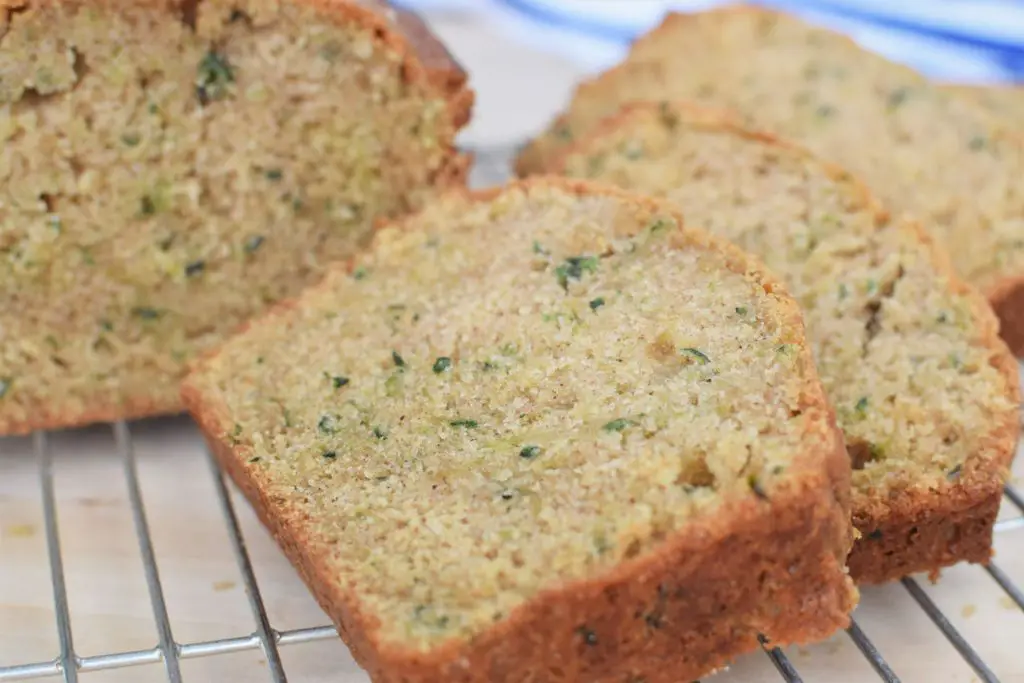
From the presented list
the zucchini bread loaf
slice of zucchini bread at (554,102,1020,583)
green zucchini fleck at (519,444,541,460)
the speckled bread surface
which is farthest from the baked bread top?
green zucchini fleck at (519,444,541,460)

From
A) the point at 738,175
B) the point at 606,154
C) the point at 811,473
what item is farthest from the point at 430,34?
the point at 811,473

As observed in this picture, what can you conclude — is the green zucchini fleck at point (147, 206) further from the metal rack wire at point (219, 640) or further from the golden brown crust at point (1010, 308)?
the golden brown crust at point (1010, 308)

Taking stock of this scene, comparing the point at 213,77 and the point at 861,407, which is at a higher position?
the point at 213,77

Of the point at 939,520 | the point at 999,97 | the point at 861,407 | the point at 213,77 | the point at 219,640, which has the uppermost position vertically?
the point at 213,77

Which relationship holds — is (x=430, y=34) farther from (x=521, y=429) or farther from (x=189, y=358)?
(x=521, y=429)

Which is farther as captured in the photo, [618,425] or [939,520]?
[939,520]

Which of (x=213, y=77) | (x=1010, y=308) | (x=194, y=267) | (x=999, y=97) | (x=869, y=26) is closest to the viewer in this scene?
(x=213, y=77)

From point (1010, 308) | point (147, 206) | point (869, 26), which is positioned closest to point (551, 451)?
point (147, 206)

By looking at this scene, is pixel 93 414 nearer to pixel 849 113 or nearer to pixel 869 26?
pixel 849 113

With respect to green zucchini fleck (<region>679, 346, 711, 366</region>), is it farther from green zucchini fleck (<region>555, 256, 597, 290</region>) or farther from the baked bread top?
the baked bread top
